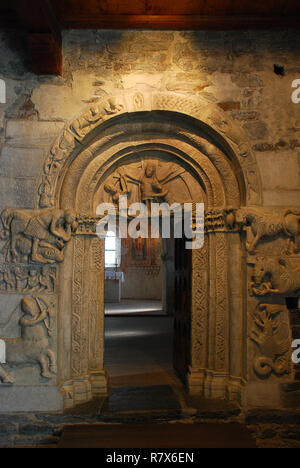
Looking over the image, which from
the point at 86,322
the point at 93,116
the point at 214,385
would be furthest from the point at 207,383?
the point at 93,116

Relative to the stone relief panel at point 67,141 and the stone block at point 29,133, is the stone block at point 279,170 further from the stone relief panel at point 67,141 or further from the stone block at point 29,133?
the stone block at point 29,133

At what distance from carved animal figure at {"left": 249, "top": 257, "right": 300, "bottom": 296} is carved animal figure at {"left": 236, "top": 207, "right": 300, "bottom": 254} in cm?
14

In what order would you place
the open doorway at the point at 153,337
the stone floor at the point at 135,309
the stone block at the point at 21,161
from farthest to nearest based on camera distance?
1. the stone floor at the point at 135,309
2. the open doorway at the point at 153,337
3. the stone block at the point at 21,161

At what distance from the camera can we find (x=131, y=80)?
3.65m

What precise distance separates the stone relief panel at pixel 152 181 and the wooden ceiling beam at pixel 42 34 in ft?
3.83

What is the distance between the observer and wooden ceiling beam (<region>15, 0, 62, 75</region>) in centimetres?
305

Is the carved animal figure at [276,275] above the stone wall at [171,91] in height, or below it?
below

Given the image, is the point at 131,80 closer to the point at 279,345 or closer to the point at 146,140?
the point at 146,140

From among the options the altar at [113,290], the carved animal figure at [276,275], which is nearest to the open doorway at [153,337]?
the altar at [113,290]

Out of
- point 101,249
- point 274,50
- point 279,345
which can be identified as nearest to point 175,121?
point 274,50

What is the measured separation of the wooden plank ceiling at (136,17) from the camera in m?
3.33

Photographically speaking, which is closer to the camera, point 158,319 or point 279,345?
point 279,345

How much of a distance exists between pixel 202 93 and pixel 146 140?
28.5 inches
